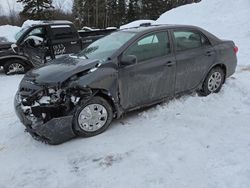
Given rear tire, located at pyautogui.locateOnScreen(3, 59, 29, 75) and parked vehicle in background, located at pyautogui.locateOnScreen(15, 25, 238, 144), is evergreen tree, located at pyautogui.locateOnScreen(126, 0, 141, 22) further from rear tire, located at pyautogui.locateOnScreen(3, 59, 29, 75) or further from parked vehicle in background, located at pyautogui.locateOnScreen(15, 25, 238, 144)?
parked vehicle in background, located at pyautogui.locateOnScreen(15, 25, 238, 144)

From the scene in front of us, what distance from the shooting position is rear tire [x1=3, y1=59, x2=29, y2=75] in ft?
32.5

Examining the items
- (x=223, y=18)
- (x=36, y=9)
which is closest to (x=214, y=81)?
(x=223, y=18)

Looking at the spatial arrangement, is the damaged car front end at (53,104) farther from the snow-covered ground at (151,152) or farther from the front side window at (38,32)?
the front side window at (38,32)

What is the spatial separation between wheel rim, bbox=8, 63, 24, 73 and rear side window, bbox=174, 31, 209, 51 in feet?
21.1

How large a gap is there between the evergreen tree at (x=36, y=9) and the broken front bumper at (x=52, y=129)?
34042 mm

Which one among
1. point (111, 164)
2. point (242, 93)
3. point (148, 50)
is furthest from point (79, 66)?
point (242, 93)

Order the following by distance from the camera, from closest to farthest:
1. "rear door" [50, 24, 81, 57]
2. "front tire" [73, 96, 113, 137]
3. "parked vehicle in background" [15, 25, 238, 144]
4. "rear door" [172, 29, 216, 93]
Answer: "parked vehicle in background" [15, 25, 238, 144] → "front tire" [73, 96, 113, 137] → "rear door" [172, 29, 216, 93] → "rear door" [50, 24, 81, 57]

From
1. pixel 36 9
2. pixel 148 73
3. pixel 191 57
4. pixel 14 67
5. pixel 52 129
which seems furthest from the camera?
pixel 36 9

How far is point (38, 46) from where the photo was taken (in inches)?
375

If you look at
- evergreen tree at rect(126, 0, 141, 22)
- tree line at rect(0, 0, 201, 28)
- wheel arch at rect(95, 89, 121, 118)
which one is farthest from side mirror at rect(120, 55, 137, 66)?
evergreen tree at rect(126, 0, 141, 22)

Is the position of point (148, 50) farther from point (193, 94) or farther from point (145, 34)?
point (193, 94)

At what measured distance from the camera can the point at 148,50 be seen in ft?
16.9

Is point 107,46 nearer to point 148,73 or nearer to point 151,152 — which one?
point 148,73

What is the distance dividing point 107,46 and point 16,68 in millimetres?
5782
